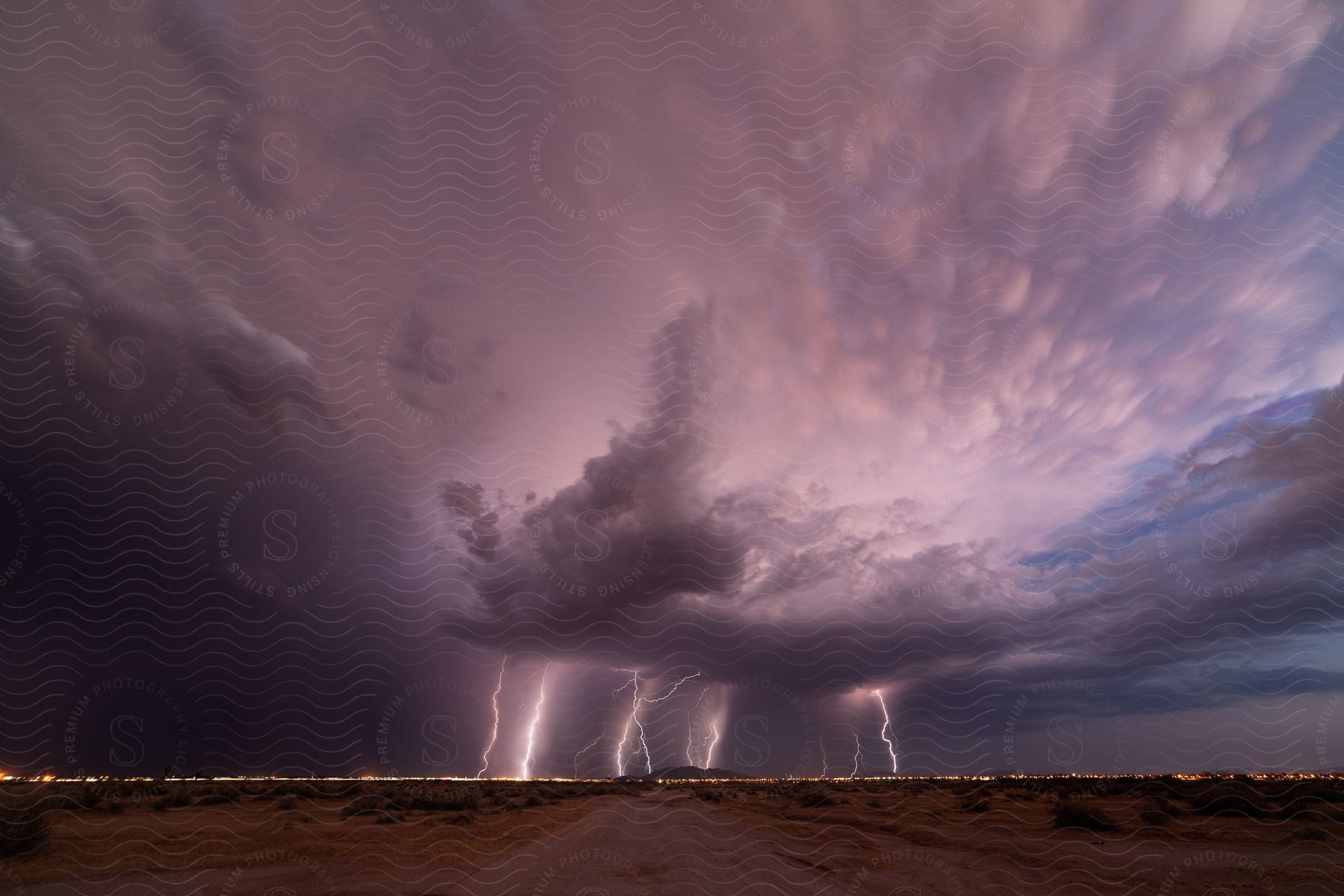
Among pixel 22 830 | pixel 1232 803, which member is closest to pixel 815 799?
pixel 1232 803

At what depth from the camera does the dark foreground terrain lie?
8312 mm

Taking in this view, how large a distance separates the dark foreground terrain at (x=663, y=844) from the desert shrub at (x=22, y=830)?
0.03 meters

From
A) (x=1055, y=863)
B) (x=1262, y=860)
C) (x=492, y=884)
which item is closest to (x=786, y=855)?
(x=1055, y=863)

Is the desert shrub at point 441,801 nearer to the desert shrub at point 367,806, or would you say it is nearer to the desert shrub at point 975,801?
the desert shrub at point 367,806

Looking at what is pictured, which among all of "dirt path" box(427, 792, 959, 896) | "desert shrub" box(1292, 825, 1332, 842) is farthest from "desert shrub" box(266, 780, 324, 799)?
"desert shrub" box(1292, 825, 1332, 842)

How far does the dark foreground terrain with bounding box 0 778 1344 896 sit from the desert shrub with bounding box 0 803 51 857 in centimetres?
3

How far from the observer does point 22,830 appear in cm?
959

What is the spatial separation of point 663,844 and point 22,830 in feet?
39.3

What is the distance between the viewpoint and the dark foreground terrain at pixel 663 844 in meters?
8.31

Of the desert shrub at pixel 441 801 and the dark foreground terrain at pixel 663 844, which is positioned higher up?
the dark foreground terrain at pixel 663 844

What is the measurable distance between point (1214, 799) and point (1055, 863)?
8531mm

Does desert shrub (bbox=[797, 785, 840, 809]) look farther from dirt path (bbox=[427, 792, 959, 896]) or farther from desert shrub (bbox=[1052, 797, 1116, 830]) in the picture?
desert shrub (bbox=[1052, 797, 1116, 830])

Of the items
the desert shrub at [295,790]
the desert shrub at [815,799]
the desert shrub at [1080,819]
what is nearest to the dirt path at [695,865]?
the desert shrub at [1080,819]

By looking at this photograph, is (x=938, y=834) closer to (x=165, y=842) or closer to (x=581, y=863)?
(x=581, y=863)
